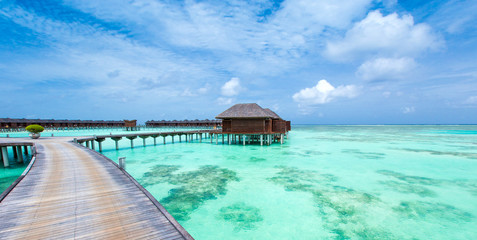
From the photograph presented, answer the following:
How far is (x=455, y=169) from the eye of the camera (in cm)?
1296

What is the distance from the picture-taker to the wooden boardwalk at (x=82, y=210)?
3.38 m

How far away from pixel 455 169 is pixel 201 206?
16.0m

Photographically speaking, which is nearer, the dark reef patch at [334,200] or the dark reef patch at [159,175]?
the dark reef patch at [334,200]

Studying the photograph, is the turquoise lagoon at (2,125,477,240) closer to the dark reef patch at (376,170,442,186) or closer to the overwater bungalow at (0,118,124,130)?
the dark reef patch at (376,170,442,186)

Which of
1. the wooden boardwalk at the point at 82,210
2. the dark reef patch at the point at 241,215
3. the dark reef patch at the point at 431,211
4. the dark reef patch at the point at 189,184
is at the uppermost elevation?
the wooden boardwalk at the point at 82,210

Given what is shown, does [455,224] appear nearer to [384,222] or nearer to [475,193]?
[384,222]

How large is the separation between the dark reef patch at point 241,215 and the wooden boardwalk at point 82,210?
279 cm

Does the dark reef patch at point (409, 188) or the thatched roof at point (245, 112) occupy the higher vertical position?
the thatched roof at point (245, 112)

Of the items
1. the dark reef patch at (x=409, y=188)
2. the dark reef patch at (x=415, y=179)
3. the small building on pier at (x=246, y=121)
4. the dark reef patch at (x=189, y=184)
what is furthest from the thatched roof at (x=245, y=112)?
the dark reef patch at (x=409, y=188)

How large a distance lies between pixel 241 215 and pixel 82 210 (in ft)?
14.3

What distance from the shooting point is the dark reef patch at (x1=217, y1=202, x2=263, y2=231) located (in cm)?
620

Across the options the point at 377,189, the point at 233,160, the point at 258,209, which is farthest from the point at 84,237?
the point at 233,160

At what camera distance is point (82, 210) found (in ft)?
14.0

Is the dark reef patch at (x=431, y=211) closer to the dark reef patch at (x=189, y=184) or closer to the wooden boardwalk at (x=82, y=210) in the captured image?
the dark reef patch at (x=189, y=184)
